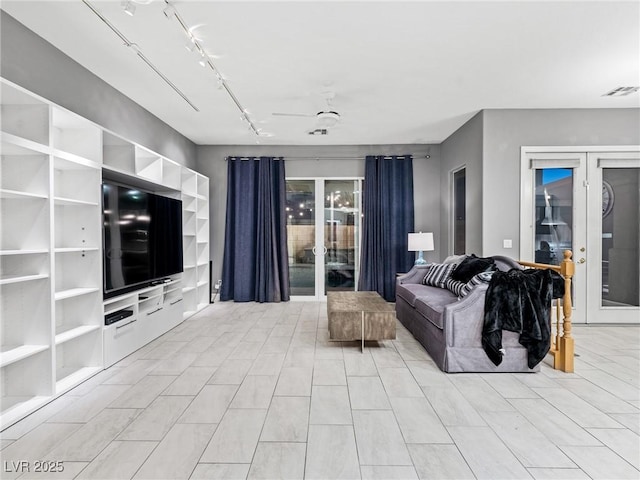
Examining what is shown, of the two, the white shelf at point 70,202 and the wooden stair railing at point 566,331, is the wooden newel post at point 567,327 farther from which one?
the white shelf at point 70,202

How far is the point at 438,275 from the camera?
4.57 metres

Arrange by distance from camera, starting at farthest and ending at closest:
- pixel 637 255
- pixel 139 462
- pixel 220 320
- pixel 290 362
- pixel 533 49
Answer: pixel 220 320 < pixel 637 255 < pixel 290 362 < pixel 533 49 < pixel 139 462

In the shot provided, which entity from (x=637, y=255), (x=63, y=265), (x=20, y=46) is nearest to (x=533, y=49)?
(x=637, y=255)

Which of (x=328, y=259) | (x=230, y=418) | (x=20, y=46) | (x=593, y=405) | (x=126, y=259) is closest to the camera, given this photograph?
(x=230, y=418)

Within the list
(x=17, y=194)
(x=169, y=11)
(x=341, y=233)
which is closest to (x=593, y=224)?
(x=341, y=233)

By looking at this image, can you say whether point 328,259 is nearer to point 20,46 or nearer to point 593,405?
point 593,405

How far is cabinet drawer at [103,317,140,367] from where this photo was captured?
3.10 meters

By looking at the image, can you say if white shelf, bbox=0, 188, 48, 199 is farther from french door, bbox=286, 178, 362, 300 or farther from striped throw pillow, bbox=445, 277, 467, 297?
french door, bbox=286, 178, 362, 300

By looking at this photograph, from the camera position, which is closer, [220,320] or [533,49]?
[533,49]

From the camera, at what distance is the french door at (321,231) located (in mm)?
6242

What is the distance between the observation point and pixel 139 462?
1810mm

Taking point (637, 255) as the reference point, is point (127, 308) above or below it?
below

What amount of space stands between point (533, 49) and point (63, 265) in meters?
4.45

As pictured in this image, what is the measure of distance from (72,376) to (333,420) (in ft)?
7.19
